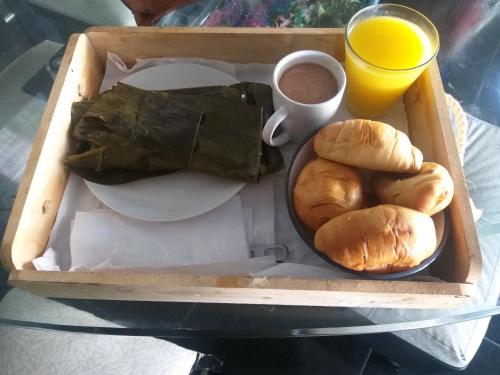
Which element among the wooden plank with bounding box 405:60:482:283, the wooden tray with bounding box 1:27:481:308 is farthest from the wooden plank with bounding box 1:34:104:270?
the wooden plank with bounding box 405:60:482:283

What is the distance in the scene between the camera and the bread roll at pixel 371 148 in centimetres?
51

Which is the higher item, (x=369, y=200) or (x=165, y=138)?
(x=165, y=138)

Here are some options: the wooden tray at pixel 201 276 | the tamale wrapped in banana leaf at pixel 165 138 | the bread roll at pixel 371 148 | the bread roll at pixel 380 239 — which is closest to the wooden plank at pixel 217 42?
the wooden tray at pixel 201 276

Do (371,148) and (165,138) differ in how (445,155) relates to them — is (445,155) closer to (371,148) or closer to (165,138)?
(371,148)

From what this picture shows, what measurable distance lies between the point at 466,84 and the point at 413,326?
57 centimetres

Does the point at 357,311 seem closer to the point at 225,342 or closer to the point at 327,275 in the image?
the point at 327,275

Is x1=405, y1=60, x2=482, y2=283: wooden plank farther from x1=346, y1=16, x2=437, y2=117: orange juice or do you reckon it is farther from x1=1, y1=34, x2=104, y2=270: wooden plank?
x1=1, y1=34, x2=104, y2=270: wooden plank

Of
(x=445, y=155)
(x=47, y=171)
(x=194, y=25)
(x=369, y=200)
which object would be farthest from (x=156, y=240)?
(x=194, y=25)

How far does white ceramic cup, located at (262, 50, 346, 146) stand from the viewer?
0.57 meters

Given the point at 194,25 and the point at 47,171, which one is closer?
the point at 47,171

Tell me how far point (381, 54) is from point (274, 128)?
215 millimetres

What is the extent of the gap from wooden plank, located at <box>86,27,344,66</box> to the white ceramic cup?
0.30 feet

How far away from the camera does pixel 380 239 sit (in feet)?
1.46

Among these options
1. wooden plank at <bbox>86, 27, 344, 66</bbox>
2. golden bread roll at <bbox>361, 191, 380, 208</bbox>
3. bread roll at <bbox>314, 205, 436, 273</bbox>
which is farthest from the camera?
wooden plank at <bbox>86, 27, 344, 66</bbox>
